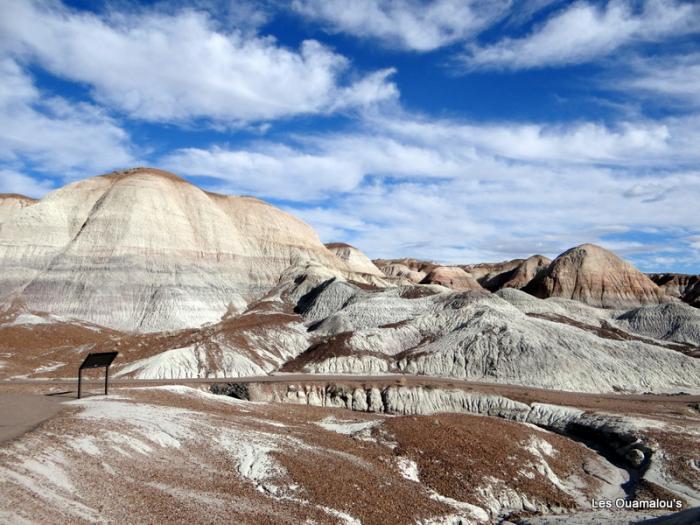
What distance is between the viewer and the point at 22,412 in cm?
1998

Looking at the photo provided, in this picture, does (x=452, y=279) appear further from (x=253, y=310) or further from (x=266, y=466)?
(x=266, y=466)

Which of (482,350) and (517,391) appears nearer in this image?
(517,391)

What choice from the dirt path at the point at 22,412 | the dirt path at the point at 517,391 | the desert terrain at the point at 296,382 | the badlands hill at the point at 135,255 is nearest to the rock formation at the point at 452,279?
the desert terrain at the point at 296,382

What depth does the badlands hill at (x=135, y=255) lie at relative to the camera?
2938 inches

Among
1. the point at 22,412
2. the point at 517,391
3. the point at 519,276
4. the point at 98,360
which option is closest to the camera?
the point at 22,412

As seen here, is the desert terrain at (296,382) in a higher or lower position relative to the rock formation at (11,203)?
lower

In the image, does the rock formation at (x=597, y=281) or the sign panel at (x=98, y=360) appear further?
the rock formation at (x=597, y=281)

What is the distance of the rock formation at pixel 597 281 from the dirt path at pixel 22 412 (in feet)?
379

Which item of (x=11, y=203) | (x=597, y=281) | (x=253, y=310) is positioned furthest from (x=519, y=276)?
(x=11, y=203)

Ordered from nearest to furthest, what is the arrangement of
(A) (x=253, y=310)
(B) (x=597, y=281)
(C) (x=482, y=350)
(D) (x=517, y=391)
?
(D) (x=517, y=391) → (C) (x=482, y=350) → (A) (x=253, y=310) → (B) (x=597, y=281)

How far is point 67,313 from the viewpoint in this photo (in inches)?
2867

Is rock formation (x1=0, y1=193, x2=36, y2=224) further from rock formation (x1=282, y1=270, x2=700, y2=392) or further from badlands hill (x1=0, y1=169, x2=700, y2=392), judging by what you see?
rock formation (x1=282, y1=270, x2=700, y2=392)

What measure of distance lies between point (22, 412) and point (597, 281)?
402 feet

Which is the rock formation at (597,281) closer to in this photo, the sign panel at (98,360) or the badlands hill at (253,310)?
the badlands hill at (253,310)
